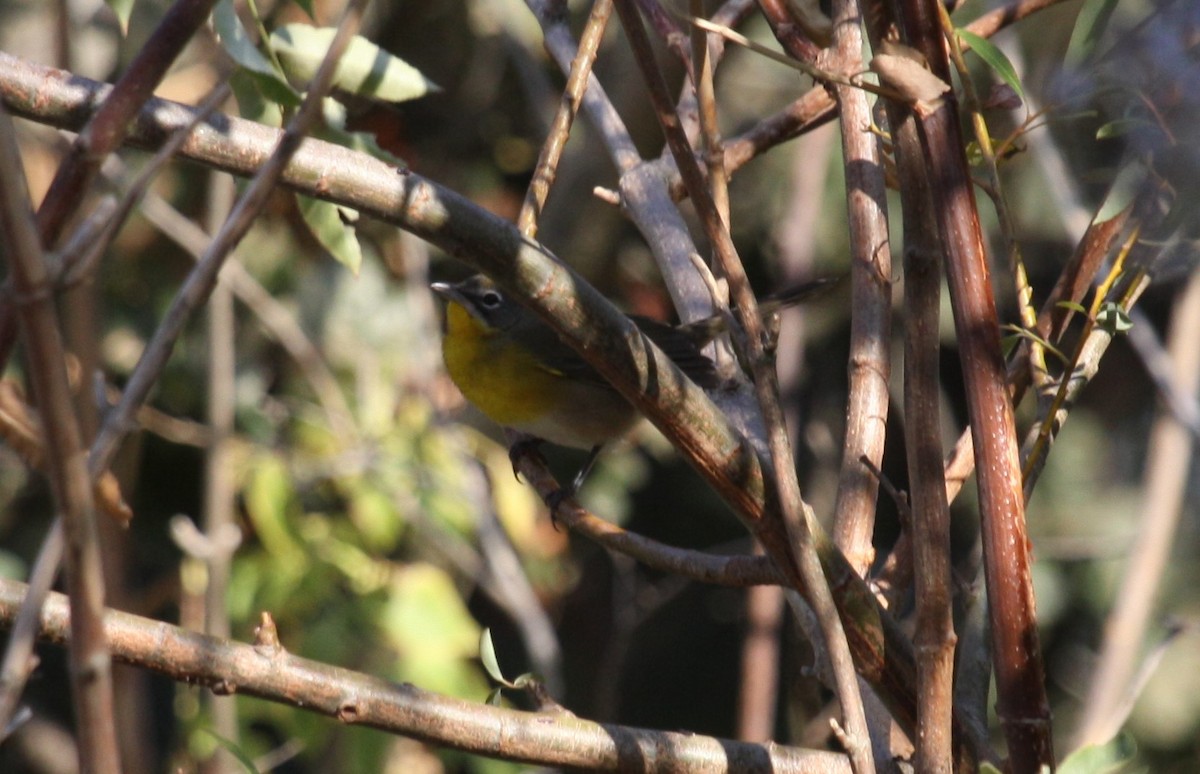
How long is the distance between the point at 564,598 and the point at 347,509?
1.56 meters

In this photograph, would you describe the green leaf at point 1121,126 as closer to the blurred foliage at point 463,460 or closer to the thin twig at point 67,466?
the thin twig at point 67,466

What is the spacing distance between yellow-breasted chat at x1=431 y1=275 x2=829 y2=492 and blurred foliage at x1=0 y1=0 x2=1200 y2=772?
2.66 feet

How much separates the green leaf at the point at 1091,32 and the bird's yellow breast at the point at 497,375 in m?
2.26

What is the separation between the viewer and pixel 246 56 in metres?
1.53

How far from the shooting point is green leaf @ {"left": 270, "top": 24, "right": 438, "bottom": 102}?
2.05 m

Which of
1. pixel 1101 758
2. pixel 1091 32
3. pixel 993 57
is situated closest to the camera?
pixel 1101 758

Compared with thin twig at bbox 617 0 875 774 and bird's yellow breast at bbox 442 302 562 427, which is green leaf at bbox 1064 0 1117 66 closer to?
thin twig at bbox 617 0 875 774

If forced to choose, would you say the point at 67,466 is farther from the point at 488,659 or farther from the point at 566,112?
the point at 566,112

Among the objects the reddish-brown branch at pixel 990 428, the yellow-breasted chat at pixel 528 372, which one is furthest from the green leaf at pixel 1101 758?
the yellow-breasted chat at pixel 528 372

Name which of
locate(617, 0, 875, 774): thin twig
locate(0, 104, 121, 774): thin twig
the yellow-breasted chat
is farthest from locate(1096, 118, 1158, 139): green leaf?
the yellow-breasted chat

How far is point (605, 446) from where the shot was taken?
423 cm

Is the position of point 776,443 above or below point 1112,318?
below

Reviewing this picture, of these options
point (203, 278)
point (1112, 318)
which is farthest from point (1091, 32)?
point (203, 278)

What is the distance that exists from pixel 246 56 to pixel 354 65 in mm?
544
